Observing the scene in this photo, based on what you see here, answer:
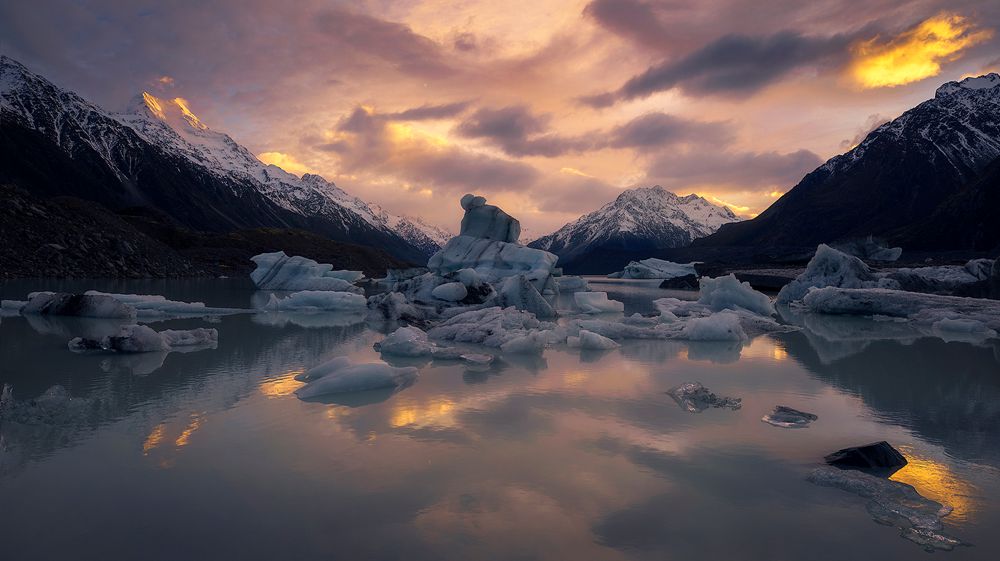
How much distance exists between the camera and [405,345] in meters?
9.73

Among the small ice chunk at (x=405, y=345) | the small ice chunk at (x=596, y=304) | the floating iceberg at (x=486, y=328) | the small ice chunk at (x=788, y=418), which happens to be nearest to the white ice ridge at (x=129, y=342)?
the small ice chunk at (x=405, y=345)

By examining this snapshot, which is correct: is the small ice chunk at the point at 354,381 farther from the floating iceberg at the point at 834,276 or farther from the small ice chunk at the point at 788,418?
the floating iceberg at the point at 834,276

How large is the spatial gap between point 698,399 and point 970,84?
146211mm

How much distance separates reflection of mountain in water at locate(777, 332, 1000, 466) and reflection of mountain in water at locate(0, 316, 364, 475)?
23.9 ft

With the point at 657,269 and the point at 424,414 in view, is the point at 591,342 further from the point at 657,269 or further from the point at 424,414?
the point at 657,269

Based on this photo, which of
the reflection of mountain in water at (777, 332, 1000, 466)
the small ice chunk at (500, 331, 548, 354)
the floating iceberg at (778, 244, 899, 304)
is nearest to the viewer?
the reflection of mountain in water at (777, 332, 1000, 466)

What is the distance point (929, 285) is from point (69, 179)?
4644 inches

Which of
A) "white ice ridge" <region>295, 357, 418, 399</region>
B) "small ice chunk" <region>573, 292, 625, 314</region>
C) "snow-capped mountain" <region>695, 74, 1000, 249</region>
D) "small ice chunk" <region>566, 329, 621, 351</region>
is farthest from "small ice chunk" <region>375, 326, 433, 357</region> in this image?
"snow-capped mountain" <region>695, 74, 1000, 249</region>

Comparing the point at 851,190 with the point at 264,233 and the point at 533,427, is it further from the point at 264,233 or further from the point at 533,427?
the point at 533,427

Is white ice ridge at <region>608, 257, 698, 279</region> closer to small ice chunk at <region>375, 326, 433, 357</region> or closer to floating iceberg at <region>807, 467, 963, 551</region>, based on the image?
small ice chunk at <region>375, 326, 433, 357</region>

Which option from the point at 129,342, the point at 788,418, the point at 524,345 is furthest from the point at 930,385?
the point at 129,342

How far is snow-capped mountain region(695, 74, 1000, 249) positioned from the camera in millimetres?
98500

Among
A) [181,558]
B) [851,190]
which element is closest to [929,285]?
[181,558]

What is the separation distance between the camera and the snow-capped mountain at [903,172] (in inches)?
3878
